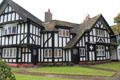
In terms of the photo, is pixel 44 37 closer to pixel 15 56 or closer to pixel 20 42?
pixel 20 42

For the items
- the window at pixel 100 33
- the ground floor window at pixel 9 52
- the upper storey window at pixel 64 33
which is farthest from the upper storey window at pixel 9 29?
the window at pixel 100 33

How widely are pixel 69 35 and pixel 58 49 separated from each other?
3869 millimetres

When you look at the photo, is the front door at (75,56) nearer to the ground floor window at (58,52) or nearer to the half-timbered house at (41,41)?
the half-timbered house at (41,41)

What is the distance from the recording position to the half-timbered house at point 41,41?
2123cm

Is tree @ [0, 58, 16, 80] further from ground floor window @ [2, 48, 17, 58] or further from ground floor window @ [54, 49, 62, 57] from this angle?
ground floor window @ [54, 49, 62, 57]

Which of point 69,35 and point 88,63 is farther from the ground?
point 69,35

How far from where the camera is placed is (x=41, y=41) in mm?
24047

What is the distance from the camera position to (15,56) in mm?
21406

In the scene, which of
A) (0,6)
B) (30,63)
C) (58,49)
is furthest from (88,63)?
(0,6)

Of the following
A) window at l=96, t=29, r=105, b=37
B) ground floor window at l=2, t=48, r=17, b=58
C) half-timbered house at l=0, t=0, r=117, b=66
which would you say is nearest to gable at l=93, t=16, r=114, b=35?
half-timbered house at l=0, t=0, r=117, b=66

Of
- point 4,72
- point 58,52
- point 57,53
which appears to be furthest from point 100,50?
point 4,72

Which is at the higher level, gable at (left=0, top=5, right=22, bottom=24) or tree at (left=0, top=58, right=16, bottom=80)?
gable at (left=0, top=5, right=22, bottom=24)

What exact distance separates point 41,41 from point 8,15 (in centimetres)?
767

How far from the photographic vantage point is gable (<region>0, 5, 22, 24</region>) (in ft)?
73.0
